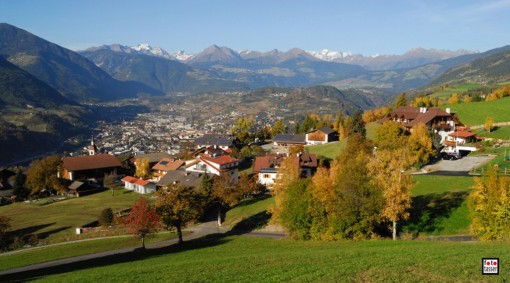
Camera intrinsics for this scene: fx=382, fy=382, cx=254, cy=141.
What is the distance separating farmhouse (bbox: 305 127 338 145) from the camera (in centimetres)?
12219

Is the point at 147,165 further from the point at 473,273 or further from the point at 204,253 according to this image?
the point at 473,273

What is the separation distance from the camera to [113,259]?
39.0m

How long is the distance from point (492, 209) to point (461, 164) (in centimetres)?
4111

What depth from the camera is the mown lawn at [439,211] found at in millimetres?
41006

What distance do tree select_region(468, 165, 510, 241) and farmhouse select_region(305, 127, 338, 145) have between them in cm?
8611

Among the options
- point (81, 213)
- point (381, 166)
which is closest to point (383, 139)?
point (381, 166)

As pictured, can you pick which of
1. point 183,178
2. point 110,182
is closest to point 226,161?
point 183,178

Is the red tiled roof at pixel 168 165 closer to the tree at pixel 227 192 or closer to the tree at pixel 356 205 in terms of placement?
the tree at pixel 227 192

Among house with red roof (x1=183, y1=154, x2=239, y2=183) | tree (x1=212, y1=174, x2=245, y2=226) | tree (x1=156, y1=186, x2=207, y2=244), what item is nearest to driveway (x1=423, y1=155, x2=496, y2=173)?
tree (x1=212, y1=174, x2=245, y2=226)

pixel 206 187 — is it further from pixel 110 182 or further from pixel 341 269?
pixel 341 269

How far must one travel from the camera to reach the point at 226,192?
206 feet

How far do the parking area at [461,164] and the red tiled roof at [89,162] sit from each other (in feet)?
275

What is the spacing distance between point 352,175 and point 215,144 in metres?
88.5

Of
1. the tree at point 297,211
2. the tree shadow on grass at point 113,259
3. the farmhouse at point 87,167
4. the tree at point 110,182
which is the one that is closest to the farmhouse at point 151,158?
the farmhouse at point 87,167
